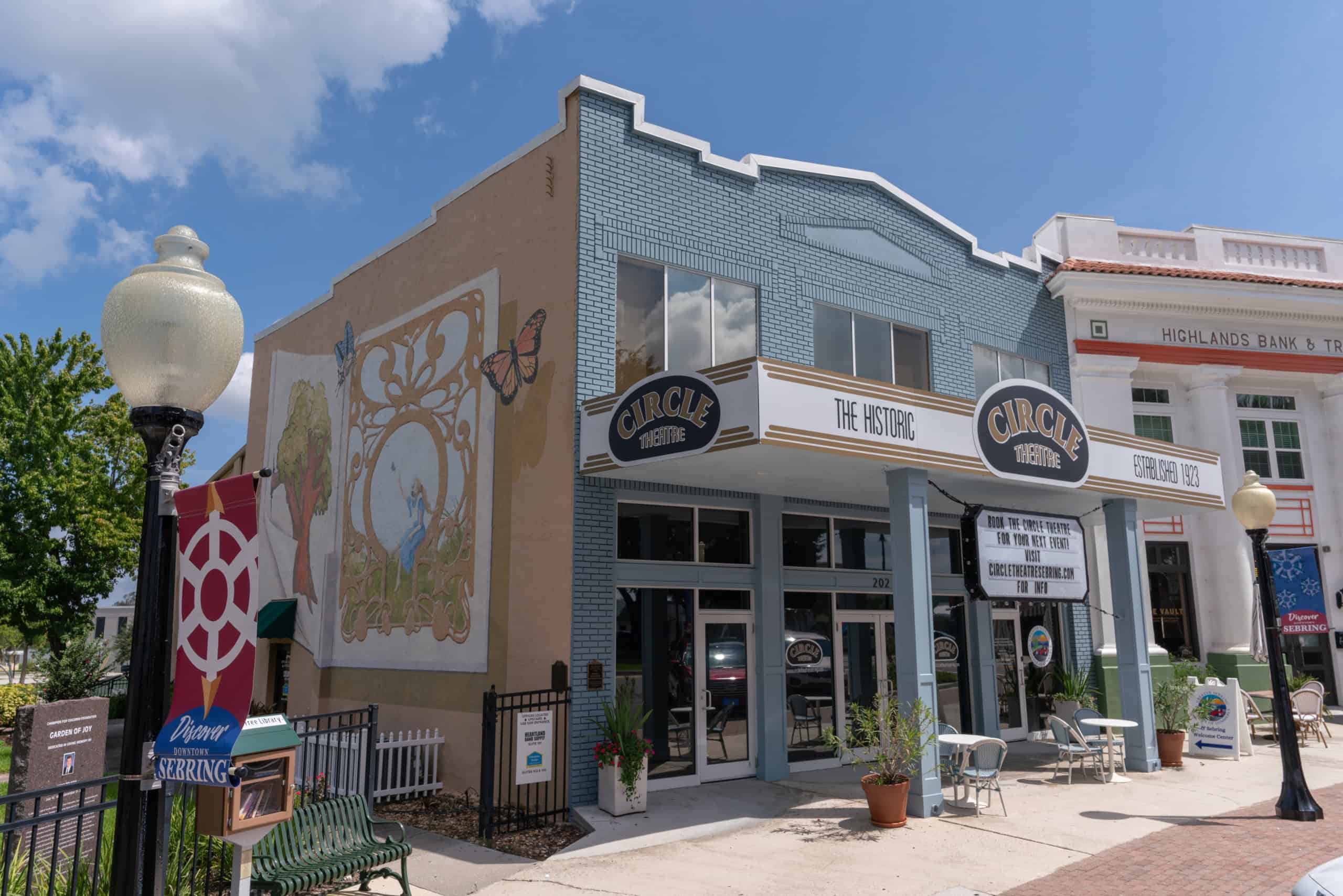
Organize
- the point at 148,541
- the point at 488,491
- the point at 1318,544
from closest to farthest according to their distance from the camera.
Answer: the point at 148,541
the point at 488,491
the point at 1318,544

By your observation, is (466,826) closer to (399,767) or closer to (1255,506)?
(399,767)

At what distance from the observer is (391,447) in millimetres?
16000

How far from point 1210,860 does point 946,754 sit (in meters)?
4.60

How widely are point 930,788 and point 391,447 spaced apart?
33.2 feet

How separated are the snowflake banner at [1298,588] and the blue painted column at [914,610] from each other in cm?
1349

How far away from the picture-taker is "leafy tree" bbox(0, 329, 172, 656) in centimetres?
2739

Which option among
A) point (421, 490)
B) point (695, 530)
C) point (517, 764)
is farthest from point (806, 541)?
point (421, 490)

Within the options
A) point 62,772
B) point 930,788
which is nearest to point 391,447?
point 62,772

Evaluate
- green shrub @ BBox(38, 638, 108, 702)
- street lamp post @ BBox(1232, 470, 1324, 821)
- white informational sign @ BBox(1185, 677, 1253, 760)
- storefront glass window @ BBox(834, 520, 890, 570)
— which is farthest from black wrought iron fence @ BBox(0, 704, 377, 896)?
white informational sign @ BBox(1185, 677, 1253, 760)

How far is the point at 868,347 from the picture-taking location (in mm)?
15727

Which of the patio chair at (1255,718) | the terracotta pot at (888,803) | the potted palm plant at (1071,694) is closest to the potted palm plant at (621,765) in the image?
the terracotta pot at (888,803)

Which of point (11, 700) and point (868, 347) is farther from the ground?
point (868, 347)

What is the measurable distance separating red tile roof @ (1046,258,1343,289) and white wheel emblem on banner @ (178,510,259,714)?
18364mm

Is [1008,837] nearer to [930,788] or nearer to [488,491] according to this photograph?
[930,788]
